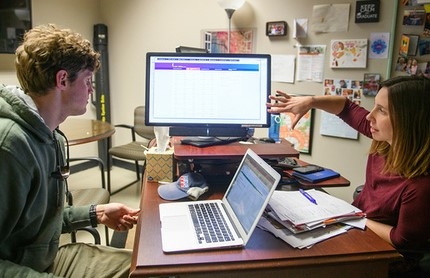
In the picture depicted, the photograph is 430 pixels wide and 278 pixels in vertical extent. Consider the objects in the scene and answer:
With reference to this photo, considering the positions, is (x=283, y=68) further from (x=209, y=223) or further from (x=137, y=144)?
(x=209, y=223)

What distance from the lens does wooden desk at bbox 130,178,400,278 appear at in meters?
0.87

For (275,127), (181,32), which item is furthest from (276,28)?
(275,127)

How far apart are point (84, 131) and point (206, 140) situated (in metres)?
1.54

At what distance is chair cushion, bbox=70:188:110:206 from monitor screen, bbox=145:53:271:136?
0.78 m

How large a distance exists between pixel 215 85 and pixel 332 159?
1.66m

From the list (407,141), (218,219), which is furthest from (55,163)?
(407,141)

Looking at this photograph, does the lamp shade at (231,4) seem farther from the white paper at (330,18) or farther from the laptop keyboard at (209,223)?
the laptop keyboard at (209,223)

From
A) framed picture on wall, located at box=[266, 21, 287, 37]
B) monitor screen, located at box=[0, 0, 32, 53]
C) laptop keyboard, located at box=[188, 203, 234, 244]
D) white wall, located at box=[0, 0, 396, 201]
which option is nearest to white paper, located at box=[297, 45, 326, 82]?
white wall, located at box=[0, 0, 396, 201]

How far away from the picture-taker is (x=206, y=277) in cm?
89

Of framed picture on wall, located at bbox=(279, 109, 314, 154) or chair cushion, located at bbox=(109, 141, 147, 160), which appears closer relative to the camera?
framed picture on wall, located at bbox=(279, 109, 314, 154)

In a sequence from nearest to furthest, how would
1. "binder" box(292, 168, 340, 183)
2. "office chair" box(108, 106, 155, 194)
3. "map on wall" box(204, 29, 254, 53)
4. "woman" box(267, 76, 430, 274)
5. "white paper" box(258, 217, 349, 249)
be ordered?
"white paper" box(258, 217, 349, 249), "woman" box(267, 76, 430, 274), "binder" box(292, 168, 340, 183), "map on wall" box(204, 29, 254, 53), "office chair" box(108, 106, 155, 194)

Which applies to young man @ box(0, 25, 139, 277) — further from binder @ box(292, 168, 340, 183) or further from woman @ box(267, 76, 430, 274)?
woman @ box(267, 76, 430, 274)

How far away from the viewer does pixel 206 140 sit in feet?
5.15

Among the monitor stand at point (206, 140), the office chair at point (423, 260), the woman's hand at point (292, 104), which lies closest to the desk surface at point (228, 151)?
the monitor stand at point (206, 140)
